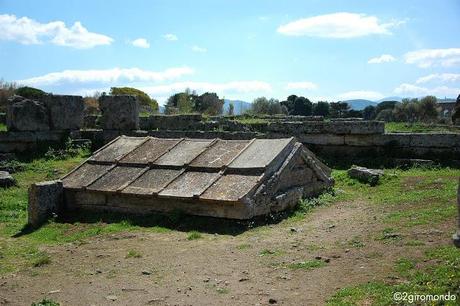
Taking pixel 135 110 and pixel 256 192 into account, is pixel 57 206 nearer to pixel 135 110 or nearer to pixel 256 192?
pixel 256 192

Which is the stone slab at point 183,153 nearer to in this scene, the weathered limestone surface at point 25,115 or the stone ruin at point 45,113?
the stone ruin at point 45,113

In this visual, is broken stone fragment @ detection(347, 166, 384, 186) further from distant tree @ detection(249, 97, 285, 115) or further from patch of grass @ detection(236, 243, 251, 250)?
distant tree @ detection(249, 97, 285, 115)

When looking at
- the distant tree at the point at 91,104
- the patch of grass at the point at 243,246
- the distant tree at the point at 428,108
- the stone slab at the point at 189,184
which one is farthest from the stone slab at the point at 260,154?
the distant tree at the point at 428,108

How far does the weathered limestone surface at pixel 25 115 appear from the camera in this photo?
46.0 ft

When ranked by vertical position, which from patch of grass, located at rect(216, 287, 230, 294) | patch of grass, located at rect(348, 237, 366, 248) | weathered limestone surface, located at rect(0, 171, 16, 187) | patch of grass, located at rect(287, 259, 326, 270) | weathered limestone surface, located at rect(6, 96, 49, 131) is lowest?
patch of grass, located at rect(216, 287, 230, 294)

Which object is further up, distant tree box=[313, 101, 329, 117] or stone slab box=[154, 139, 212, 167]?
distant tree box=[313, 101, 329, 117]

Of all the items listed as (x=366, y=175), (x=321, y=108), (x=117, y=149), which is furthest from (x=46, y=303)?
(x=321, y=108)

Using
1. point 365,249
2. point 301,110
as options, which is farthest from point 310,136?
point 301,110

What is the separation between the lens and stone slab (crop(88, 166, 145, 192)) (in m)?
9.08

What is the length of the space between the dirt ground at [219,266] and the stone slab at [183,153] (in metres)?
2.03

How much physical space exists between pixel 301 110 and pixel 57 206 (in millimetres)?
39545

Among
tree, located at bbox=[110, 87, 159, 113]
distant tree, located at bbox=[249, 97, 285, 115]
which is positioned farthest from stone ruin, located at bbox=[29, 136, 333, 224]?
distant tree, located at bbox=[249, 97, 285, 115]

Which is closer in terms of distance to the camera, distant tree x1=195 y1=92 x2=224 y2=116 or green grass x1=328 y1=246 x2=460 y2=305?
green grass x1=328 y1=246 x2=460 y2=305

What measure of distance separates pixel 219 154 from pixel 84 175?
8.70 feet
